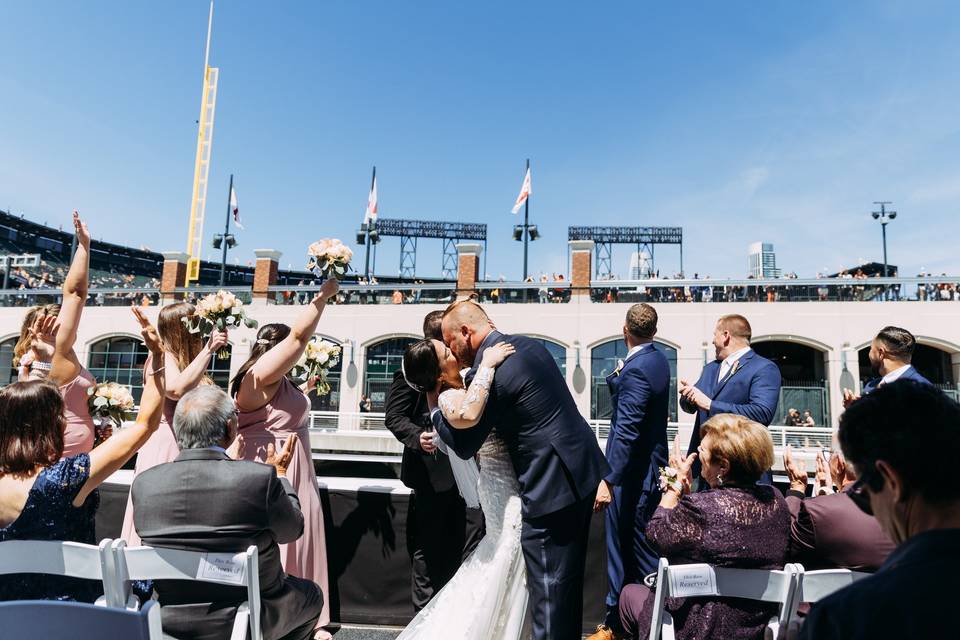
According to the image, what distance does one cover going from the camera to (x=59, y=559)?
2.68 metres

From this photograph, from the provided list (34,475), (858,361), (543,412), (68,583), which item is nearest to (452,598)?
(543,412)

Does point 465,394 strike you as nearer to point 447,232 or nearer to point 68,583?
point 68,583

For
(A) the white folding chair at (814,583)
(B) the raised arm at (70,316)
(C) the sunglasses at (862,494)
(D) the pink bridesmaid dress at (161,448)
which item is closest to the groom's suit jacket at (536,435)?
(A) the white folding chair at (814,583)

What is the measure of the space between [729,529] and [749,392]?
203cm

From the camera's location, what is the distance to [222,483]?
2.76 meters

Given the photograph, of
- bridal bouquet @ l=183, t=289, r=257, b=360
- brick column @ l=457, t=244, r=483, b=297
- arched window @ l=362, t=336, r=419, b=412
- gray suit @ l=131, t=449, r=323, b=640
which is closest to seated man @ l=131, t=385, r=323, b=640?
gray suit @ l=131, t=449, r=323, b=640

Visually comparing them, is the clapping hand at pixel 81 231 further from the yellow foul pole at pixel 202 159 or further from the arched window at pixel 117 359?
the yellow foul pole at pixel 202 159

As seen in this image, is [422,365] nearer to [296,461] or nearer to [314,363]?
[296,461]

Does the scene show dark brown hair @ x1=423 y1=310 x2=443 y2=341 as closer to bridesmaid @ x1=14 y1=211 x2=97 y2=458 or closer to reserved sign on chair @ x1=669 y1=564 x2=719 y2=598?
bridesmaid @ x1=14 y1=211 x2=97 y2=458

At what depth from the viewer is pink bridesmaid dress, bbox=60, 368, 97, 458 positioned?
3984 mm

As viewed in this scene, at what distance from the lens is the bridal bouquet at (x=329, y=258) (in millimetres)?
4391

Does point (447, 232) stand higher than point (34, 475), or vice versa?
point (447, 232)

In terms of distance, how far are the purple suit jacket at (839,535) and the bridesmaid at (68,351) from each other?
13.6 feet

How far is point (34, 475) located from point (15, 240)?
74.8 meters
